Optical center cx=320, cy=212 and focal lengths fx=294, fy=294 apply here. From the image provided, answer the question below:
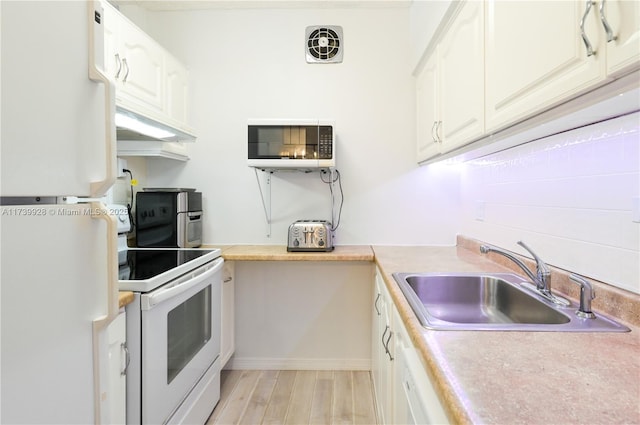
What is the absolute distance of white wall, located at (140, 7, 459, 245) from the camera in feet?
7.16

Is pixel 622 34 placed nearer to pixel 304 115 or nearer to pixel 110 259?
pixel 110 259

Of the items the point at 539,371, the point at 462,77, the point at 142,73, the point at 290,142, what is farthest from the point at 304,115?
the point at 539,371

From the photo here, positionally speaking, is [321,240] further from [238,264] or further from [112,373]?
[112,373]

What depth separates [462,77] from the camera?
131 centimetres

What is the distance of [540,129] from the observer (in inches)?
40.8

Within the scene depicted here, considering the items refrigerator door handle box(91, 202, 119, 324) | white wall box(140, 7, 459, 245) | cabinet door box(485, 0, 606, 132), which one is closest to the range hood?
white wall box(140, 7, 459, 245)

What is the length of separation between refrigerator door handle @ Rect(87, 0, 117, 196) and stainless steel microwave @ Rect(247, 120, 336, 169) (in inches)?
41.7

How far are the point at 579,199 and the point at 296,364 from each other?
6.53ft

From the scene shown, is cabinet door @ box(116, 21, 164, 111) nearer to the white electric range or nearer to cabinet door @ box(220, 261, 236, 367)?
the white electric range

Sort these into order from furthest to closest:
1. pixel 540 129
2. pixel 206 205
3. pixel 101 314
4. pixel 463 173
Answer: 1. pixel 206 205
2. pixel 463 173
3. pixel 540 129
4. pixel 101 314

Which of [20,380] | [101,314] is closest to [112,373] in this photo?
[101,314]

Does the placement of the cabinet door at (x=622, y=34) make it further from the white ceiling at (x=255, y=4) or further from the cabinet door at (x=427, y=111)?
the white ceiling at (x=255, y=4)

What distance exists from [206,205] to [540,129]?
2056mm

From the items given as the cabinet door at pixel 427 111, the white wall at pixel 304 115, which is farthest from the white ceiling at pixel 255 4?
the cabinet door at pixel 427 111
